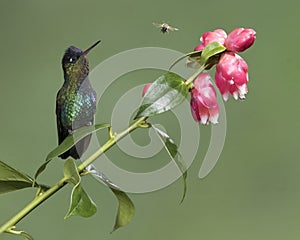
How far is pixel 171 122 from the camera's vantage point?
83.8 inches

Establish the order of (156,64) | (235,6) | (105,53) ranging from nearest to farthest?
1. (156,64)
2. (105,53)
3. (235,6)

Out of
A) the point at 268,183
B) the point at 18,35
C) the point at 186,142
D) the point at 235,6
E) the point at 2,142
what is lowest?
the point at 186,142

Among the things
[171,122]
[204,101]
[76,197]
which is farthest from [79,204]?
[171,122]

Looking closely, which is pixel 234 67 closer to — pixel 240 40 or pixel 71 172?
pixel 240 40

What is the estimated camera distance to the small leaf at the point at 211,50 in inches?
19.6

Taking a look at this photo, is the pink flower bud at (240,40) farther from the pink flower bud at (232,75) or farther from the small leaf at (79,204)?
the small leaf at (79,204)

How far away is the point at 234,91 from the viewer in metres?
0.50

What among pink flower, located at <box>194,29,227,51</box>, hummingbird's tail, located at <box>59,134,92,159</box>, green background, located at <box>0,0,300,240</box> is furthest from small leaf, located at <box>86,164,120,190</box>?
green background, located at <box>0,0,300,240</box>

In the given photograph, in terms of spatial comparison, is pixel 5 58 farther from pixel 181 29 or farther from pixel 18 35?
pixel 181 29

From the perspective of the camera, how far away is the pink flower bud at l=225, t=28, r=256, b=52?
19.5 inches

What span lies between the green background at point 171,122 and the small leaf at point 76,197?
5.21 feet

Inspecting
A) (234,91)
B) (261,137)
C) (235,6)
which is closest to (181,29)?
(235,6)

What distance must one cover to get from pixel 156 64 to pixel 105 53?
1.84 metres

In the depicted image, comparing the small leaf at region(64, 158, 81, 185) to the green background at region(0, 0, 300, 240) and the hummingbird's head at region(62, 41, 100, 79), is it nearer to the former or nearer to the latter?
the hummingbird's head at region(62, 41, 100, 79)
